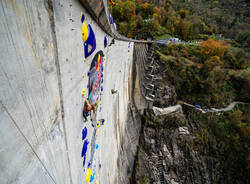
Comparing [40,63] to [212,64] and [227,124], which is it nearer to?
[212,64]

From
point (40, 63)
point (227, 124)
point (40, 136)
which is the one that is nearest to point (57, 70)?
point (40, 63)

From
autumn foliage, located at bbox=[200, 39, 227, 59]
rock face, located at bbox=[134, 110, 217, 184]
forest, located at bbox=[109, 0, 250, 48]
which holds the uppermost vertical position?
forest, located at bbox=[109, 0, 250, 48]

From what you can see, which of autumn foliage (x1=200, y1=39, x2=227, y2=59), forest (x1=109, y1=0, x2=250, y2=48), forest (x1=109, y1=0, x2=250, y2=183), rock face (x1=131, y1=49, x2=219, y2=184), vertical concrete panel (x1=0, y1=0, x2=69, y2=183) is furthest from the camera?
forest (x1=109, y1=0, x2=250, y2=48)

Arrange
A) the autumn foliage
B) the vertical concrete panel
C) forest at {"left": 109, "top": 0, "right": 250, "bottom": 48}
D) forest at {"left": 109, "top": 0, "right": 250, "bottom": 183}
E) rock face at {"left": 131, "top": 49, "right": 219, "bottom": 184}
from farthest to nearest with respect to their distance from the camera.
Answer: forest at {"left": 109, "top": 0, "right": 250, "bottom": 48}, the autumn foliage, forest at {"left": 109, "top": 0, "right": 250, "bottom": 183}, rock face at {"left": 131, "top": 49, "right": 219, "bottom": 184}, the vertical concrete panel

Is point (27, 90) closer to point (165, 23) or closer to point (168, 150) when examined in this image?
point (168, 150)

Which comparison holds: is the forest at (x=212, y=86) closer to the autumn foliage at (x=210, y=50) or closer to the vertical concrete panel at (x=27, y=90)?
the autumn foliage at (x=210, y=50)

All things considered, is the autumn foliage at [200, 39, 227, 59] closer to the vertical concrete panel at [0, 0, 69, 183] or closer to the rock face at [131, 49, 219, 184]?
the rock face at [131, 49, 219, 184]

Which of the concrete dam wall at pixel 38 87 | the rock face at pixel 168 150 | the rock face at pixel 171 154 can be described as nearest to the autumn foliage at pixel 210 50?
the rock face at pixel 168 150

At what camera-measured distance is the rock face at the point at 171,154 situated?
20.0ft

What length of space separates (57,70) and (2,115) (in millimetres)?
376

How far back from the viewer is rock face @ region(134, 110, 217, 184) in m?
6.09

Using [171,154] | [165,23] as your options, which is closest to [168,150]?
[171,154]

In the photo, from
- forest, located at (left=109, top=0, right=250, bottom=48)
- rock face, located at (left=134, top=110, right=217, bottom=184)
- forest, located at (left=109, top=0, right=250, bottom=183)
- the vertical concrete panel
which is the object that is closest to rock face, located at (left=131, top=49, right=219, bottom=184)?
rock face, located at (left=134, top=110, right=217, bottom=184)

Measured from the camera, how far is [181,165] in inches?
250
